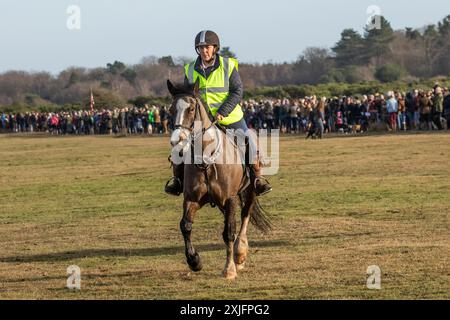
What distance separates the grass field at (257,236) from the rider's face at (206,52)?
2.66 metres

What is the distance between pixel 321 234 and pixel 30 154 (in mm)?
32943

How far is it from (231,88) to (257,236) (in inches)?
139

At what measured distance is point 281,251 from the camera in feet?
44.4

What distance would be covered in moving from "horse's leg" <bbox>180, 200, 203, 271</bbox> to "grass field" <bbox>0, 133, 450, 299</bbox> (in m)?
0.21

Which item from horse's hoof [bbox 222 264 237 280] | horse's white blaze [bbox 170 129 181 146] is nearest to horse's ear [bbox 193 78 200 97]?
horse's white blaze [bbox 170 129 181 146]

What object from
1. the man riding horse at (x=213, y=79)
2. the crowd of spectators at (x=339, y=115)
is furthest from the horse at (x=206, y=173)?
the crowd of spectators at (x=339, y=115)

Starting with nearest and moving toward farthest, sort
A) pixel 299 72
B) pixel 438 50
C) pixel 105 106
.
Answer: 1. pixel 105 106
2. pixel 438 50
3. pixel 299 72

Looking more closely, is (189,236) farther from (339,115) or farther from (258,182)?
(339,115)

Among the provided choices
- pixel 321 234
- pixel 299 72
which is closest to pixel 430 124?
pixel 321 234

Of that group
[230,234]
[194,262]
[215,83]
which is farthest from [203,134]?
[194,262]

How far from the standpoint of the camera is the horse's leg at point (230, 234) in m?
11.7

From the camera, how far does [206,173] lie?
1171 centimetres

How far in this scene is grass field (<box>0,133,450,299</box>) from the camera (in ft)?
36.1
